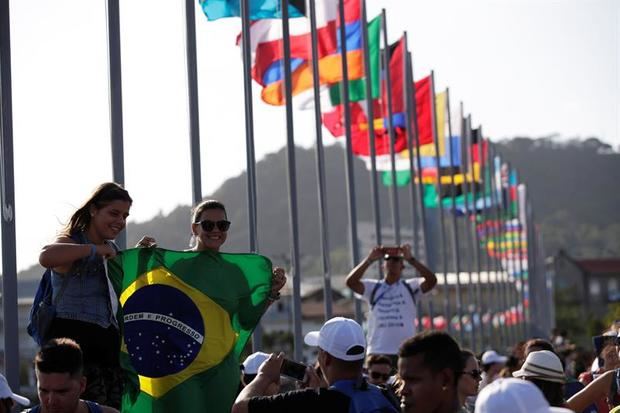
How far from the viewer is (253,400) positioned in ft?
21.5

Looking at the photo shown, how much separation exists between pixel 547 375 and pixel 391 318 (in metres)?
6.13

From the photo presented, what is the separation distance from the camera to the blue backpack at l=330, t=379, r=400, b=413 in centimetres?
664

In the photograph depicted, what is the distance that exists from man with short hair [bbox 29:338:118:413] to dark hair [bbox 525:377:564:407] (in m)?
2.46

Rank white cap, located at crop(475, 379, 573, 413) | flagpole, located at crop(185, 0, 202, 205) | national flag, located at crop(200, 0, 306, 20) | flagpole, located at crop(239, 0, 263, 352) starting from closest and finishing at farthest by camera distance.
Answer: white cap, located at crop(475, 379, 573, 413) → flagpole, located at crop(185, 0, 202, 205) → flagpole, located at crop(239, 0, 263, 352) → national flag, located at crop(200, 0, 306, 20)

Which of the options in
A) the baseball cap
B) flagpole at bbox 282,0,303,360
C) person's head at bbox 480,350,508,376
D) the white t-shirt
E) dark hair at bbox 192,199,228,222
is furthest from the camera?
person's head at bbox 480,350,508,376

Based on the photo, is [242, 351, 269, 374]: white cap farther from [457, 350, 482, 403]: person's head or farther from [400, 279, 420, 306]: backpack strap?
[400, 279, 420, 306]: backpack strap

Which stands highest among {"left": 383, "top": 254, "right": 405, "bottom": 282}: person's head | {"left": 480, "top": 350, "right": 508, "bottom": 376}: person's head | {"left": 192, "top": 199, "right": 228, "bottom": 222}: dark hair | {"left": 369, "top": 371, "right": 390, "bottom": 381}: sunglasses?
{"left": 192, "top": 199, "right": 228, "bottom": 222}: dark hair

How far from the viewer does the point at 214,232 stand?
8562 mm

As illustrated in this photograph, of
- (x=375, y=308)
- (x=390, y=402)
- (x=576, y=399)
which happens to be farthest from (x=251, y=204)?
(x=390, y=402)

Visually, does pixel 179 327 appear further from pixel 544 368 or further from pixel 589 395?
pixel 589 395

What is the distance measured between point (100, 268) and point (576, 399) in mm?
2804

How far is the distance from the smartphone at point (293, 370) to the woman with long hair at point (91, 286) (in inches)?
46.8

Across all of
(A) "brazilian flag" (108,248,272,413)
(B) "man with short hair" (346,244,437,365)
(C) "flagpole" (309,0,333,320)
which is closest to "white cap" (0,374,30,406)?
(A) "brazilian flag" (108,248,272,413)

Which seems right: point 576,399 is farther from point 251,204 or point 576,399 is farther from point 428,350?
point 251,204
